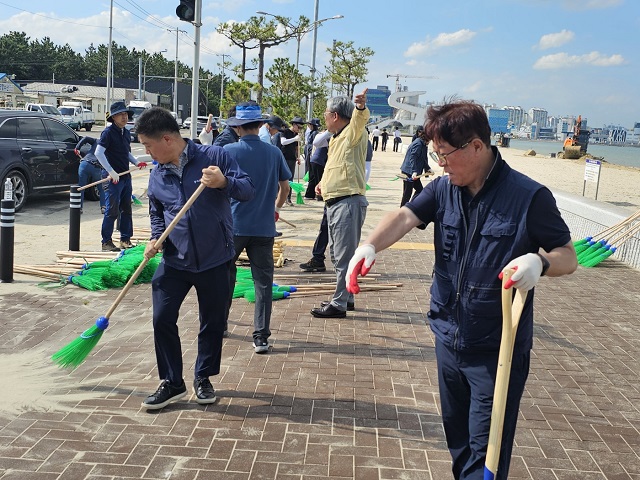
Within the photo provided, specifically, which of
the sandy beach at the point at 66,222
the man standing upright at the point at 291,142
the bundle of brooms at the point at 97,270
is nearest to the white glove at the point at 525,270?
the bundle of brooms at the point at 97,270

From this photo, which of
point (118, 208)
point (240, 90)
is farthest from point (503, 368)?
point (240, 90)

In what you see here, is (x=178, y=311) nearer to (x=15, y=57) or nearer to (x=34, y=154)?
(x=34, y=154)

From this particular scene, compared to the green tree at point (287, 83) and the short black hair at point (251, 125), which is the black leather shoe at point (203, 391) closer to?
the short black hair at point (251, 125)

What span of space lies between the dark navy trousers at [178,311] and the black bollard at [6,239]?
149 inches

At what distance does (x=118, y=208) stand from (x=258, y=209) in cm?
432

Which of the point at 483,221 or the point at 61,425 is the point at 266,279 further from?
the point at 483,221

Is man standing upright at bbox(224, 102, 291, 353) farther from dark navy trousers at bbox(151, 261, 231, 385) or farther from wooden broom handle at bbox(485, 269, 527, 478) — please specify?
wooden broom handle at bbox(485, 269, 527, 478)

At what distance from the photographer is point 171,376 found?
421cm

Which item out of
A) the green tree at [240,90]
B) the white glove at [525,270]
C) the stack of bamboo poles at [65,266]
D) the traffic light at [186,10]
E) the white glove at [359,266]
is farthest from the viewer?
the green tree at [240,90]

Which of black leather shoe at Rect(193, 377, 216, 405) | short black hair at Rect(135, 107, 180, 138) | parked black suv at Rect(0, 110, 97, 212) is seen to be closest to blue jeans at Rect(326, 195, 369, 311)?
black leather shoe at Rect(193, 377, 216, 405)

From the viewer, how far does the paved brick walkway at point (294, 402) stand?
3568mm

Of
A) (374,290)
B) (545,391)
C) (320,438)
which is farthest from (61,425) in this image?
(374,290)

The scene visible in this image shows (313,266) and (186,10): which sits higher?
(186,10)

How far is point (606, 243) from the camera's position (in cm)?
953
